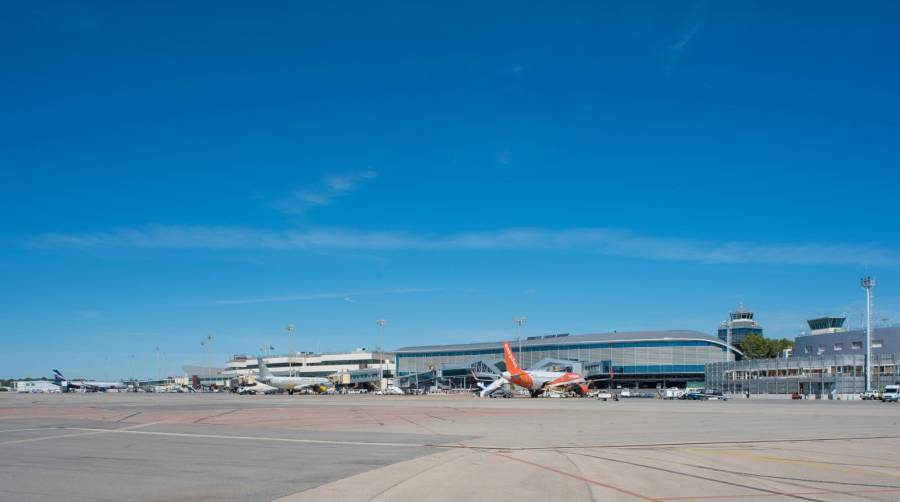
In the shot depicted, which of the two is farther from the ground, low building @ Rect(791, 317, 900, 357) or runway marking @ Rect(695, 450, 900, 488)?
runway marking @ Rect(695, 450, 900, 488)

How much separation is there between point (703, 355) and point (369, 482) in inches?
7104

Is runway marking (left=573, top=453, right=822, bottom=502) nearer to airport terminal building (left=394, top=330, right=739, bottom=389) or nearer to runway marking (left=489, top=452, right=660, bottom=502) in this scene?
runway marking (left=489, top=452, right=660, bottom=502)

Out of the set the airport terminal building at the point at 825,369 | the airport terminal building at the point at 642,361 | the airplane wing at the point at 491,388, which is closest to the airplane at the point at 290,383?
the airport terminal building at the point at 642,361

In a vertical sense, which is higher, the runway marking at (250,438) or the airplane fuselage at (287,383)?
the runway marking at (250,438)

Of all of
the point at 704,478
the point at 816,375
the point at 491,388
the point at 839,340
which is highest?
the point at 704,478

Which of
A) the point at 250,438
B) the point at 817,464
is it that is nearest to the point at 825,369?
the point at 817,464

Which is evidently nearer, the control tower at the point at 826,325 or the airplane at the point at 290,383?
the airplane at the point at 290,383

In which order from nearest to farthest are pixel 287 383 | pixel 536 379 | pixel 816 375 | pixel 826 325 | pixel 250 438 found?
pixel 250 438 < pixel 536 379 < pixel 816 375 < pixel 287 383 < pixel 826 325

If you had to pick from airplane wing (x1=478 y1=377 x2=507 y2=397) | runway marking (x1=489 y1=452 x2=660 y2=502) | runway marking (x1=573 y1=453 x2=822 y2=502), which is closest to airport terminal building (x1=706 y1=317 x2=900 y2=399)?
airplane wing (x1=478 y1=377 x2=507 y2=397)

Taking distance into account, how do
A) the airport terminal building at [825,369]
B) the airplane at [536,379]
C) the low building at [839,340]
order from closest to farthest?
the airplane at [536,379] → the airport terminal building at [825,369] → the low building at [839,340]

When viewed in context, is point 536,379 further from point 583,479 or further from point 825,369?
point 583,479

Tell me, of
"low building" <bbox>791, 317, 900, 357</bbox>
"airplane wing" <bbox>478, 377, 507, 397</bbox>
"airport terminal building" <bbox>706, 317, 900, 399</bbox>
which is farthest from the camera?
"low building" <bbox>791, 317, 900, 357</bbox>

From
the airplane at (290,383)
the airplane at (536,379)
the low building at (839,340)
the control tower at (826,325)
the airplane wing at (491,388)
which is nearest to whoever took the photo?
the airplane at (536,379)

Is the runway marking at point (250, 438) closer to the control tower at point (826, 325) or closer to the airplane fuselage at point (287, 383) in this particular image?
the airplane fuselage at point (287, 383)
